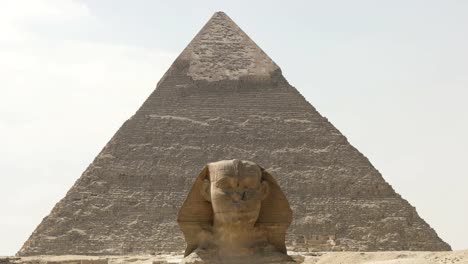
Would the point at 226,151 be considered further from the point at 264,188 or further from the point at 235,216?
the point at 235,216

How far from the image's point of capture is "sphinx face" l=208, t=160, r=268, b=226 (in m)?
9.30

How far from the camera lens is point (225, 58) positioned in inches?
4382

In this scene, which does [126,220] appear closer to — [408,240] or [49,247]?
[49,247]

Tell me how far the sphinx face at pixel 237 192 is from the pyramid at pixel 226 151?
321 ft

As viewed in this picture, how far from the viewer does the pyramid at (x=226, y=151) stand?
4272 inches

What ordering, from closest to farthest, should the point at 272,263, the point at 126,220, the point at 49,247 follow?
the point at 272,263 < the point at 49,247 < the point at 126,220

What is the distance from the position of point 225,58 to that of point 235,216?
10214 centimetres

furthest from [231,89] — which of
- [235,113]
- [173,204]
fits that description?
[173,204]

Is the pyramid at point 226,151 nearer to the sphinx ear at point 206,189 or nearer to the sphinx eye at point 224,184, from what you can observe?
the sphinx ear at point 206,189

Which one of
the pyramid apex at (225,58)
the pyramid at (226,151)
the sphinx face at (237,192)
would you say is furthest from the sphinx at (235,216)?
the pyramid apex at (225,58)

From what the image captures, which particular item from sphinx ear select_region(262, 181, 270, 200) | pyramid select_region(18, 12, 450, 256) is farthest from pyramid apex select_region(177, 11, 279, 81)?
sphinx ear select_region(262, 181, 270, 200)

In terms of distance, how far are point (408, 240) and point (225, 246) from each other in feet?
320

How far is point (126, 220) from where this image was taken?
108 metres

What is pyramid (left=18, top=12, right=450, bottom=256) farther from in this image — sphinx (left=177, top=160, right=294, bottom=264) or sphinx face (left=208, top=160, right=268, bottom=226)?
sphinx face (left=208, top=160, right=268, bottom=226)
